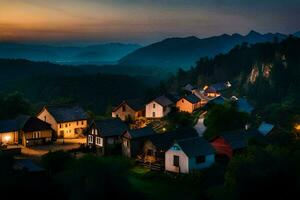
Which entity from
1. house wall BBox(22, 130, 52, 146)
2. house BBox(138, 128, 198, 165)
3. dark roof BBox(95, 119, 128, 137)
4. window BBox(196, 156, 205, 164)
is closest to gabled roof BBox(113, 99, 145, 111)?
house wall BBox(22, 130, 52, 146)

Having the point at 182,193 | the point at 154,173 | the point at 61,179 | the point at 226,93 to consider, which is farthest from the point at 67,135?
the point at 226,93

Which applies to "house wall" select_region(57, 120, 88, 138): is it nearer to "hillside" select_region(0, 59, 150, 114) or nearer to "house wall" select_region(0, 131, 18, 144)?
"house wall" select_region(0, 131, 18, 144)

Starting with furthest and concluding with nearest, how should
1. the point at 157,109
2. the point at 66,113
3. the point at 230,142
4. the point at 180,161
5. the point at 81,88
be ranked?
the point at 81,88 < the point at 157,109 < the point at 66,113 < the point at 230,142 < the point at 180,161

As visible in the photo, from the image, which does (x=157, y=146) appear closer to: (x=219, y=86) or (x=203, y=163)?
(x=203, y=163)

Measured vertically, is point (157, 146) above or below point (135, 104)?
below

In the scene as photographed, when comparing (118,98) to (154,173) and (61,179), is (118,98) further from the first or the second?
(61,179)

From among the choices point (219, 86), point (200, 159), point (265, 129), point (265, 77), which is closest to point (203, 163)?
point (200, 159)

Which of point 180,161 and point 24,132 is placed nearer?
point 180,161

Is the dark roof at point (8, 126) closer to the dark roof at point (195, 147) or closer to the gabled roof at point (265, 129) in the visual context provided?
the dark roof at point (195, 147)
